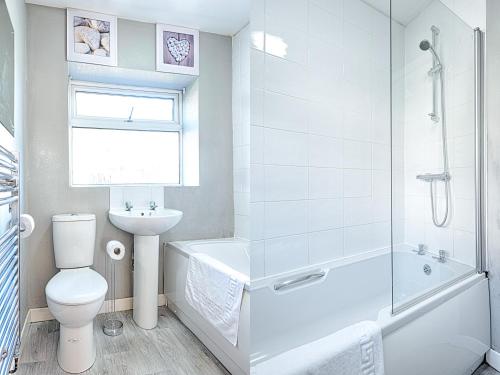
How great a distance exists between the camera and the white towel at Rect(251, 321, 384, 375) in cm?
98

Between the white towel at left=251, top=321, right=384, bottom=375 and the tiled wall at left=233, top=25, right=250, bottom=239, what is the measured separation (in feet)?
6.05

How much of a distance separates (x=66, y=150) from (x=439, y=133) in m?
2.41

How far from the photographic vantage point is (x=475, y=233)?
196 cm

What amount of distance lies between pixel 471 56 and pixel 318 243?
148cm

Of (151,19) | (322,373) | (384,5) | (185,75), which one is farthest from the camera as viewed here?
(185,75)

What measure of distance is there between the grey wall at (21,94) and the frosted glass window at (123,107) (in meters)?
0.58

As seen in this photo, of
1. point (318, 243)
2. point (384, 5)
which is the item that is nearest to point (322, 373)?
point (318, 243)

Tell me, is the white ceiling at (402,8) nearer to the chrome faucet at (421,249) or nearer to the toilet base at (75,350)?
the chrome faucet at (421,249)

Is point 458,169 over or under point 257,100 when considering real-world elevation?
under

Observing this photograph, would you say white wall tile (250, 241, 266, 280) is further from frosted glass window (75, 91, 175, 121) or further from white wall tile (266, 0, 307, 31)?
frosted glass window (75, 91, 175, 121)

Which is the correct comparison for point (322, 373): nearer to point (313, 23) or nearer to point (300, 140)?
point (300, 140)

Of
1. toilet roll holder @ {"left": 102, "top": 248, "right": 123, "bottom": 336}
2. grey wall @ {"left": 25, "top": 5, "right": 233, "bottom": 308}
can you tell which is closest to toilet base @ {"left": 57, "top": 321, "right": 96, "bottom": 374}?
toilet roll holder @ {"left": 102, "top": 248, "right": 123, "bottom": 336}

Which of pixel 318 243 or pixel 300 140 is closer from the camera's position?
pixel 300 140

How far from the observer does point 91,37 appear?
102 inches
